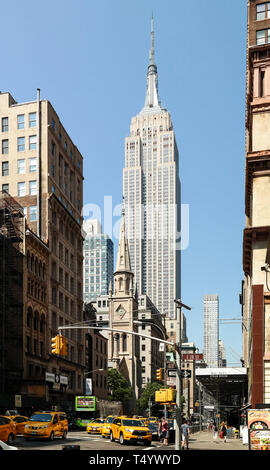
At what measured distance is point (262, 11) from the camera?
5781 cm

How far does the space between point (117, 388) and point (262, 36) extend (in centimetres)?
10111

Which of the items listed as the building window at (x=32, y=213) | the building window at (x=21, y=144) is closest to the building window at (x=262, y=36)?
the building window at (x=32, y=213)

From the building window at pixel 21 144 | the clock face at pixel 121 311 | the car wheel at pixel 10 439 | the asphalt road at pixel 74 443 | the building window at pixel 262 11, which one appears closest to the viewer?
the asphalt road at pixel 74 443

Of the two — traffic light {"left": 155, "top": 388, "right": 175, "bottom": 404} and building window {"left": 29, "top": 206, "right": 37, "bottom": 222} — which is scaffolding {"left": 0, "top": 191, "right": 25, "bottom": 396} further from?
traffic light {"left": 155, "top": 388, "right": 175, "bottom": 404}

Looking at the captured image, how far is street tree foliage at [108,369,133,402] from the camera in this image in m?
140

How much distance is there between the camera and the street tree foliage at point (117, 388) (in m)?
140

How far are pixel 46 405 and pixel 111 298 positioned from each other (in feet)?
340

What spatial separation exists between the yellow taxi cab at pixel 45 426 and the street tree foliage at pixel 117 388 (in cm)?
10274

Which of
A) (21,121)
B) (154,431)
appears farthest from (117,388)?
(154,431)

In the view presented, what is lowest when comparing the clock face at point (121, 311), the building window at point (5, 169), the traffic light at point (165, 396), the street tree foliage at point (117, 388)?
the street tree foliage at point (117, 388)

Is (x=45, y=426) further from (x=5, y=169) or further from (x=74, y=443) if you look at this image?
(x=5, y=169)

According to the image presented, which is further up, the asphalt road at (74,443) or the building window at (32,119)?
the building window at (32,119)

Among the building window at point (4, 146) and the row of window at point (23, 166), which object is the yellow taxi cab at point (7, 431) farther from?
the building window at point (4, 146)
